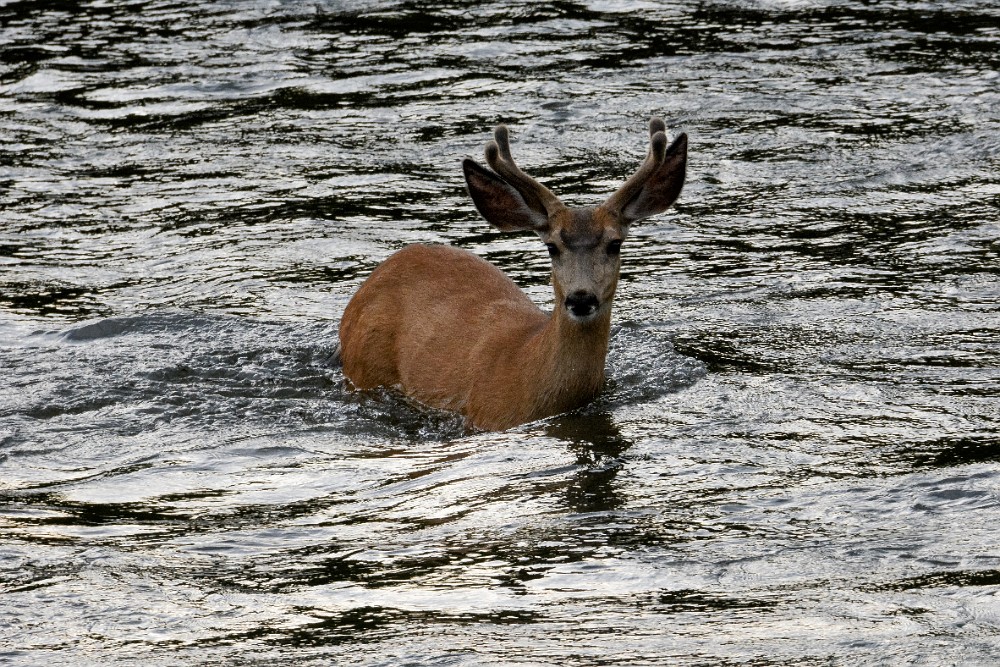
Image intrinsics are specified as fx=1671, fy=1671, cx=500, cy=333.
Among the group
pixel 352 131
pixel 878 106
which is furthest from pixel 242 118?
pixel 878 106

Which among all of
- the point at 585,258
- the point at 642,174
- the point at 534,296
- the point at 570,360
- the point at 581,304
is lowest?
the point at 534,296

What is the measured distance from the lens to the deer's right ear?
7809mm

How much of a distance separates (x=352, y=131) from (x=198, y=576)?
8044 millimetres

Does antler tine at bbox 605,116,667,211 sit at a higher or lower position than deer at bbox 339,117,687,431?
higher

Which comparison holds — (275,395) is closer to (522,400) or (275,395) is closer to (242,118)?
(522,400)

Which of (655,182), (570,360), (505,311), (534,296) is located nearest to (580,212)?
(655,182)

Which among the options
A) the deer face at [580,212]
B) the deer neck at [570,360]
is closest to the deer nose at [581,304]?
the deer face at [580,212]

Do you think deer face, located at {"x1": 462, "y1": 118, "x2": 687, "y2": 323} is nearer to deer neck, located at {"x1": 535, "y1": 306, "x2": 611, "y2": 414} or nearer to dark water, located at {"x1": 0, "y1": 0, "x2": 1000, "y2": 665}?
deer neck, located at {"x1": 535, "y1": 306, "x2": 611, "y2": 414}

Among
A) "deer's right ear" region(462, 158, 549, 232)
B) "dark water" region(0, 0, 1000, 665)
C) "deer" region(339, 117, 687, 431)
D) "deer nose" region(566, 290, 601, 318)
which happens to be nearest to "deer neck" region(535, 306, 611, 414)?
"deer" region(339, 117, 687, 431)

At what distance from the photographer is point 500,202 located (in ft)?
25.9

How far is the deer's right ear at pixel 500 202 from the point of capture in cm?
781

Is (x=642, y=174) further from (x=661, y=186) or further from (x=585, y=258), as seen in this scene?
(x=585, y=258)

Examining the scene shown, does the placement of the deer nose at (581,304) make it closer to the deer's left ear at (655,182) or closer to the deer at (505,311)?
the deer at (505,311)

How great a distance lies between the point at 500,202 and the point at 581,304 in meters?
0.87
